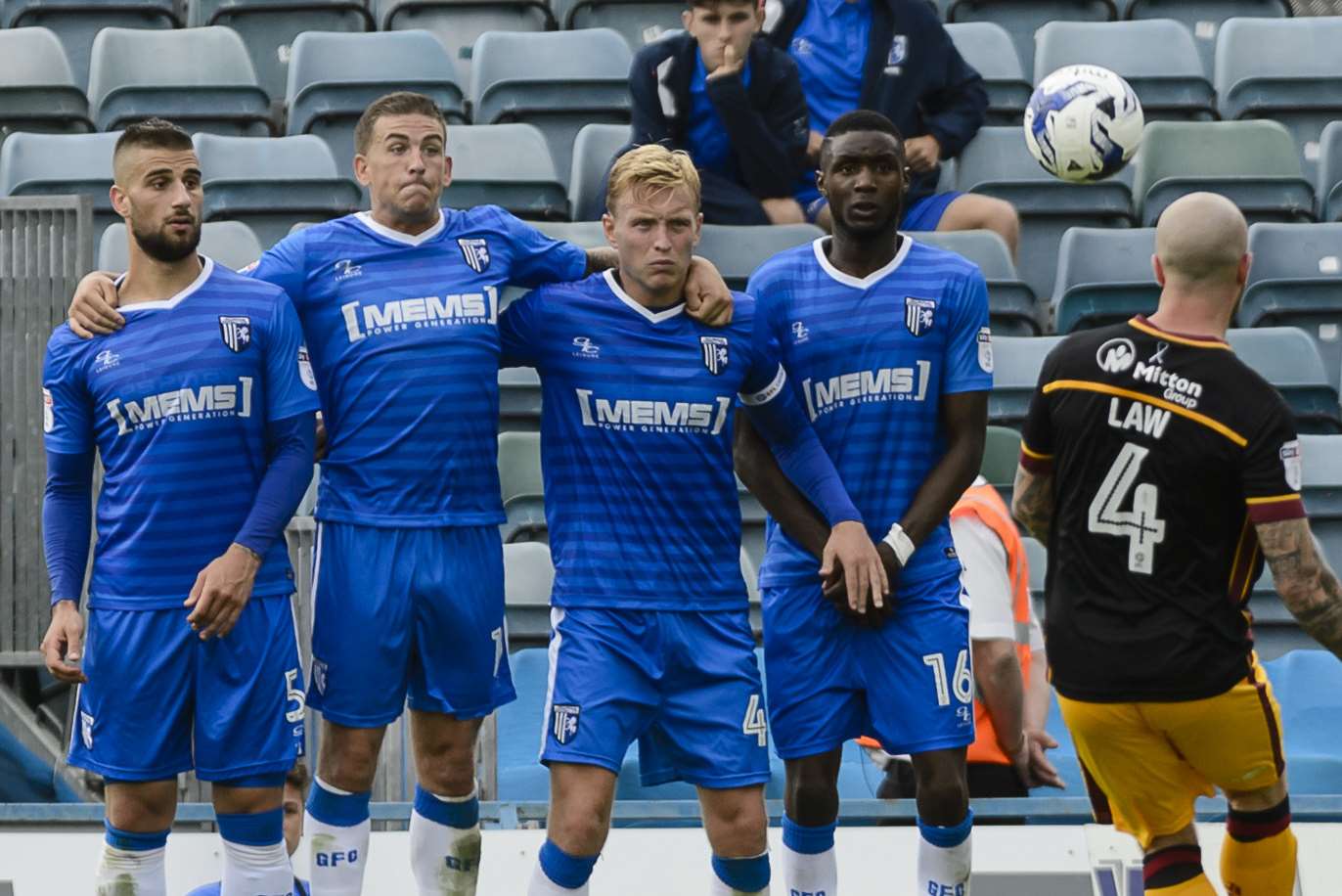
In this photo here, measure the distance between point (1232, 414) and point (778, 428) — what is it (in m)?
1.22

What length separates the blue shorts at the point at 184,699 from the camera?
200 inches

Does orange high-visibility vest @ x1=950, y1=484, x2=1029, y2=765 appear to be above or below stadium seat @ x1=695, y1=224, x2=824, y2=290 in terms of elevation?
below

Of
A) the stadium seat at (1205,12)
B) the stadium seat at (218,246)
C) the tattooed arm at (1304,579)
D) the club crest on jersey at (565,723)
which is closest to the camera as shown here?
the tattooed arm at (1304,579)

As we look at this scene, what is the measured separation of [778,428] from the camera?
536cm

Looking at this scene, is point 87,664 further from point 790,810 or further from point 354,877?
point 790,810

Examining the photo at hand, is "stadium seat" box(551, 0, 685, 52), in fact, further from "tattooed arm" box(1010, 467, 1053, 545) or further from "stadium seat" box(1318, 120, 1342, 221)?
"tattooed arm" box(1010, 467, 1053, 545)

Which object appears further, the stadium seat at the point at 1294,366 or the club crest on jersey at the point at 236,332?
the stadium seat at the point at 1294,366

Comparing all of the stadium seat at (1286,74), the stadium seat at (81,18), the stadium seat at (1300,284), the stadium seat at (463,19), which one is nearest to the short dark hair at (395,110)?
the stadium seat at (1300,284)

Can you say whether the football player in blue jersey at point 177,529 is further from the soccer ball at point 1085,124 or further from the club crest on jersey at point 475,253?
the soccer ball at point 1085,124

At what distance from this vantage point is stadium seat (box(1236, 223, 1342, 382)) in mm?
8383

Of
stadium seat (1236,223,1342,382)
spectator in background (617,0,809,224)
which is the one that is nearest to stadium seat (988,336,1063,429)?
stadium seat (1236,223,1342,382)

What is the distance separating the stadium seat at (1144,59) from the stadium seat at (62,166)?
434 centimetres

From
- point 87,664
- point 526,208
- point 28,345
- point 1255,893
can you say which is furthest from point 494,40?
point 1255,893

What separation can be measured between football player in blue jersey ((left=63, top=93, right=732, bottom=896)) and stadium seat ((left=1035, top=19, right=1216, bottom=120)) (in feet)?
15.5
